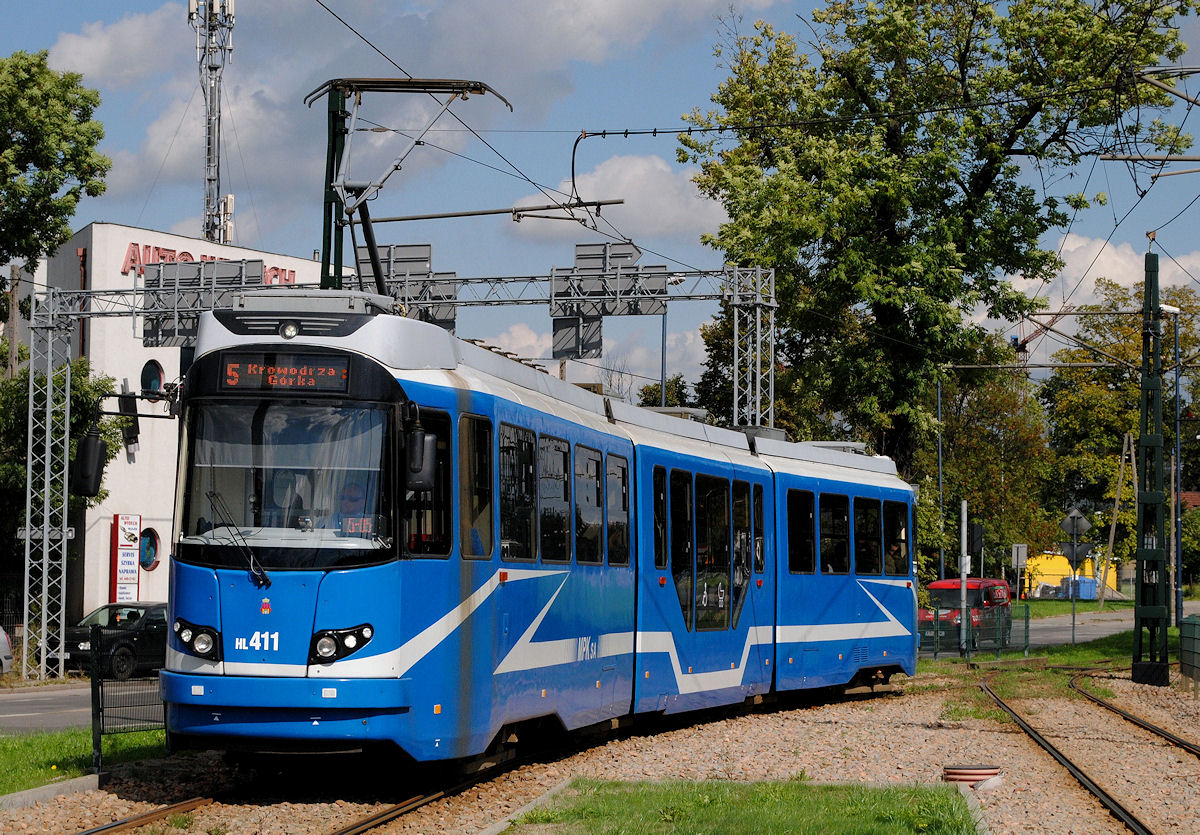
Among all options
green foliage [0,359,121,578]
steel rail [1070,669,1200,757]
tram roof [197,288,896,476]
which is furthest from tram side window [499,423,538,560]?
green foliage [0,359,121,578]

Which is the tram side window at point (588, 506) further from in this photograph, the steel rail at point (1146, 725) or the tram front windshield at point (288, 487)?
the steel rail at point (1146, 725)

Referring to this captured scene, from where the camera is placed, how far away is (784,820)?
974 centimetres

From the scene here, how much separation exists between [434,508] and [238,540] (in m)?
1.35

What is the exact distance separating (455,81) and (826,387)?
50.4ft

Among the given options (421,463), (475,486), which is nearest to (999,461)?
(475,486)

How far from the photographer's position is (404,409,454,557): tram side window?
34.3 feet

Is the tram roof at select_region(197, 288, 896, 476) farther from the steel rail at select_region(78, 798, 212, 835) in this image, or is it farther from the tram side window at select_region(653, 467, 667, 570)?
the steel rail at select_region(78, 798, 212, 835)

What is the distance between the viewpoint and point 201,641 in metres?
10.4

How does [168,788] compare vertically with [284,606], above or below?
below

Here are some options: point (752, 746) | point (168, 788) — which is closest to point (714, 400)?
point (752, 746)

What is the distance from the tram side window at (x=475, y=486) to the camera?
36.1 ft

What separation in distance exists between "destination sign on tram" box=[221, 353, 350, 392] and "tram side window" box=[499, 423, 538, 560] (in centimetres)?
165

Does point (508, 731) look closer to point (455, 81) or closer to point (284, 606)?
point (284, 606)

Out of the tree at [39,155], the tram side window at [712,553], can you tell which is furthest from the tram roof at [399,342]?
the tree at [39,155]
